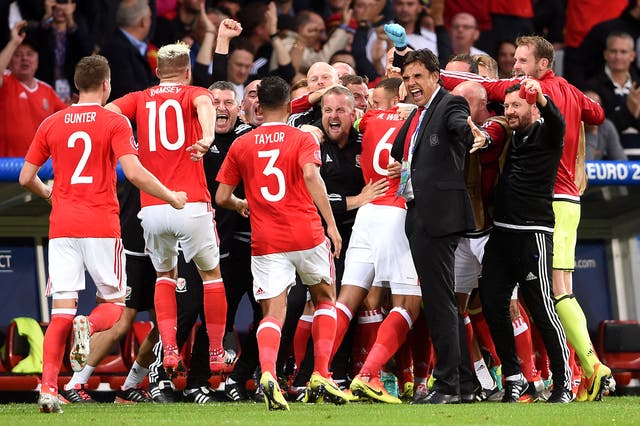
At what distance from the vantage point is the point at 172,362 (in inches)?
336

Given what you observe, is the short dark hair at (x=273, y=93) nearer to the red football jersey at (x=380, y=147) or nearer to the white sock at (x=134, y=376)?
the red football jersey at (x=380, y=147)

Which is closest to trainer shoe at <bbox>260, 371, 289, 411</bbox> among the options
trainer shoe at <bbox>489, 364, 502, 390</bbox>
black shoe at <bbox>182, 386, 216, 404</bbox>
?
black shoe at <bbox>182, 386, 216, 404</bbox>

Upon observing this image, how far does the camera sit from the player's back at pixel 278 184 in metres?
8.38

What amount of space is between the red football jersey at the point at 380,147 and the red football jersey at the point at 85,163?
2038mm

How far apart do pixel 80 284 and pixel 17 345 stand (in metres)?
2.82

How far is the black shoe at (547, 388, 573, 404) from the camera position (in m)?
8.72

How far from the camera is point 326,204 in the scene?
830cm

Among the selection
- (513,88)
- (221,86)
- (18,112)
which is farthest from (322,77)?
(18,112)

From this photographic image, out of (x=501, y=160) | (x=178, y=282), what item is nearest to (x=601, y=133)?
(x=501, y=160)

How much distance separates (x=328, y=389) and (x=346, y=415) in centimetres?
89

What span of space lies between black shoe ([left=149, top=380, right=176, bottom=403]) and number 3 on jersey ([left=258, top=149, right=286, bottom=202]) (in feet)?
6.79

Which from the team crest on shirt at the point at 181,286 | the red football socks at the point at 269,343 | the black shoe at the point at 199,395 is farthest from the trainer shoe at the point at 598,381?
the team crest on shirt at the point at 181,286

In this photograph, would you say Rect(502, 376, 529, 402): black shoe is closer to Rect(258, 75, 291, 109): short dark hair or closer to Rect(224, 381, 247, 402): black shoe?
Rect(224, 381, 247, 402): black shoe

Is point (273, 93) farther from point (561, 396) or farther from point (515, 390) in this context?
point (561, 396)
